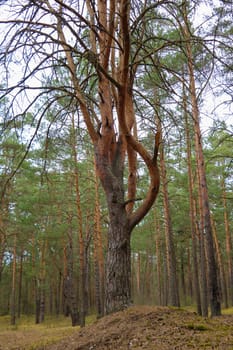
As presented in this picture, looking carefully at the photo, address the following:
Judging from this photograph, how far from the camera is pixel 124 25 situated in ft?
11.1

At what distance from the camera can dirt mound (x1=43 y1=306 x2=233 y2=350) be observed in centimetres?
291

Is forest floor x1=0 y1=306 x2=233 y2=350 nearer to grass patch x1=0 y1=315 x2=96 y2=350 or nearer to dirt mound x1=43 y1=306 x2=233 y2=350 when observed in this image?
dirt mound x1=43 y1=306 x2=233 y2=350

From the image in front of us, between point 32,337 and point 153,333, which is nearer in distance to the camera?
point 153,333

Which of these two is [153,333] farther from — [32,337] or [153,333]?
[32,337]

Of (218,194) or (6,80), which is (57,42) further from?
(218,194)

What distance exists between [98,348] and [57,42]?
3666 mm

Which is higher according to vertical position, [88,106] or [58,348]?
[88,106]

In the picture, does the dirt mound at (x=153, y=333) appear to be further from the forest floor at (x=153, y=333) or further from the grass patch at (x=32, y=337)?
the grass patch at (x=32, y=337)

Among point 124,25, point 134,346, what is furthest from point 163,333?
point 124,25

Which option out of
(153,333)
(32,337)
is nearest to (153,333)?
(153,333)

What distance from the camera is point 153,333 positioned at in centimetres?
329

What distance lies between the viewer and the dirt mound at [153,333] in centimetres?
291

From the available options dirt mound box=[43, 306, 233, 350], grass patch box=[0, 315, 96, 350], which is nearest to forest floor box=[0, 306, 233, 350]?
dirt mound box=[43, 306, 233, 350]

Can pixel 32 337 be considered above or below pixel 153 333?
below
